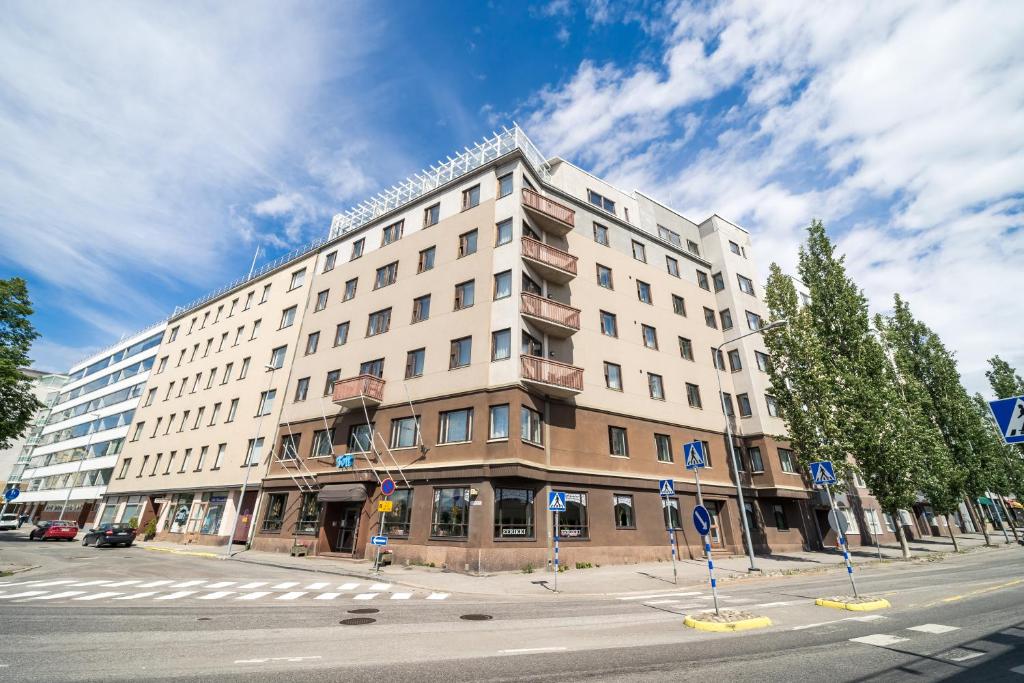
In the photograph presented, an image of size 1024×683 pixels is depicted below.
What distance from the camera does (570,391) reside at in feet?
77.1

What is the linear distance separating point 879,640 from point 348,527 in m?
25.0

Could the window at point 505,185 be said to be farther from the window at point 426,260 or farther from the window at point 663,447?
the window at point 663,447

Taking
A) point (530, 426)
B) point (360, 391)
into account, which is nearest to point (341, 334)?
point (360, 391)

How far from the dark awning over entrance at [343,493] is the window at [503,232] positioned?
630 inches

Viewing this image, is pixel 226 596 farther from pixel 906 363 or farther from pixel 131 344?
pixel 131 344

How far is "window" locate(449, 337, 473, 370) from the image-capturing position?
24281mm

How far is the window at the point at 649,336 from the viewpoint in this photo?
30.0 meters

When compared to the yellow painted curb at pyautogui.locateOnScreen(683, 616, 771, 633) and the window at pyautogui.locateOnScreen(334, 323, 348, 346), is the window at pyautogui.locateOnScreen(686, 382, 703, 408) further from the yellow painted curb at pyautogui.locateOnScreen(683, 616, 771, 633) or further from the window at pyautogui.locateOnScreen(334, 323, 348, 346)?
the window at pyautogui.locateOnScreen(334, 323, 348, 346)

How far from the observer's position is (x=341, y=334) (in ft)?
103

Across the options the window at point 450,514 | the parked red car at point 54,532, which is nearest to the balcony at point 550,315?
the window at point 450,514

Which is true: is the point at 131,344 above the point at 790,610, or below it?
above

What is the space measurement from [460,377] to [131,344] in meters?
62.8

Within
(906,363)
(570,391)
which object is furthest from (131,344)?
(906,363)

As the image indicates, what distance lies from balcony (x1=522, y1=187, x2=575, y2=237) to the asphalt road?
20.5 metres
